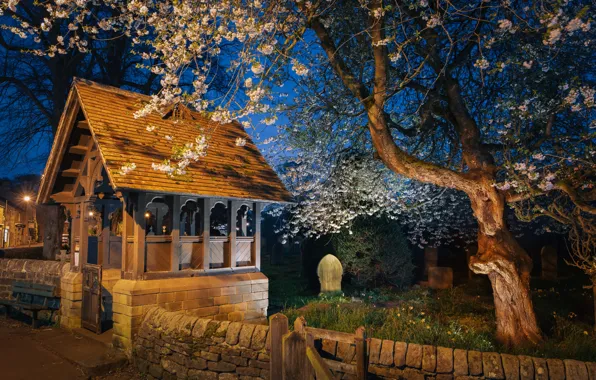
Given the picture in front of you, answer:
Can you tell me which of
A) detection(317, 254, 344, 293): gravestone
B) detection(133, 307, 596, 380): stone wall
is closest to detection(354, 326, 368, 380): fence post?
detection(133, 307, 596, 380): stone wall

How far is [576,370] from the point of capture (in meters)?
4.93

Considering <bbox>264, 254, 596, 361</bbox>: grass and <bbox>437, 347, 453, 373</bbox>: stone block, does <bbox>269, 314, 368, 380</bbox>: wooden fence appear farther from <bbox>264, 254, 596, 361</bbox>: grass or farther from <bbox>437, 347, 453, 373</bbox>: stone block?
<bbox>264, 254, 596, 361</bbox>: grass

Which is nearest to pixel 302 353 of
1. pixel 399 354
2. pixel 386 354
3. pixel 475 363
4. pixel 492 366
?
pixel 386 354

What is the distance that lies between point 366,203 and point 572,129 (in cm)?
703

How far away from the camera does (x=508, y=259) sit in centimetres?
738

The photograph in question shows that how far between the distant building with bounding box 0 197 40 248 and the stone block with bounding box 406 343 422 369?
3801 cm

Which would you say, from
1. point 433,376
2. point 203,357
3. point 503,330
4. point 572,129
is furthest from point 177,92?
point 572,129

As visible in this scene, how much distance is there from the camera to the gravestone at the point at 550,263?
16269mm

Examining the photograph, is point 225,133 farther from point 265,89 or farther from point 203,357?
point 203,357

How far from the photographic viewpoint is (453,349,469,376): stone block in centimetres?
525

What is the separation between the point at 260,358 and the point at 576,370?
13.1 feet

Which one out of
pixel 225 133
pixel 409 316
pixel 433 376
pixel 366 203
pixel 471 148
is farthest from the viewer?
pixel 366 203

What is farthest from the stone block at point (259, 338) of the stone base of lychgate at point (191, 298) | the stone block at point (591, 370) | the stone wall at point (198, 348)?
the stone block at point (591, 370)

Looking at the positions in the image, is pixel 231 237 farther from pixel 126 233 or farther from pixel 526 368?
pixel 526 368
